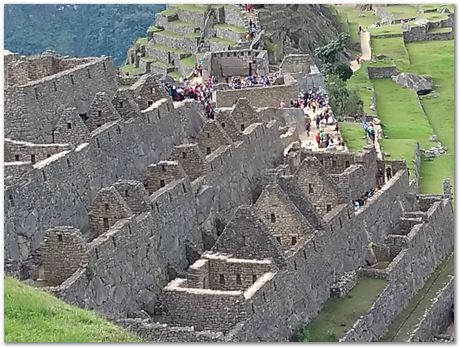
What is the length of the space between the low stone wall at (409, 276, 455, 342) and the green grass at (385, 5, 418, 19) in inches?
2682

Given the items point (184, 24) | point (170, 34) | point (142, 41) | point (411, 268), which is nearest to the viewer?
point (411, 268)

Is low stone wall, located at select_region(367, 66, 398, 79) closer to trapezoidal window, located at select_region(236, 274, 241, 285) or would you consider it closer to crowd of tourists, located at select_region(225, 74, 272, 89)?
crowd of tourists, located at select_region(225, 74, 272, 89)

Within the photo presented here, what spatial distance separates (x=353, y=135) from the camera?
169 feet

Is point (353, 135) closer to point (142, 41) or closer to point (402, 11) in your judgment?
point (142, 41)

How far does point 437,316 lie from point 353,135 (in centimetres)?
1503

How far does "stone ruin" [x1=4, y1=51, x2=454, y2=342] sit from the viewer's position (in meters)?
29.7

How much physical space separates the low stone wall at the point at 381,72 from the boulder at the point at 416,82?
0.62m

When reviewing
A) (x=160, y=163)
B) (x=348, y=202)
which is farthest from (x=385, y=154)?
(x=160, y=163)

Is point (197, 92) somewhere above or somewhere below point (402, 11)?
above

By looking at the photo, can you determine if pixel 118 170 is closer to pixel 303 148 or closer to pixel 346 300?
pixel 346 300

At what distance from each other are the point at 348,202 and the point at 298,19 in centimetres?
3949

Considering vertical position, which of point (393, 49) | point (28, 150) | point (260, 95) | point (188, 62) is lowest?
point (393, 49)

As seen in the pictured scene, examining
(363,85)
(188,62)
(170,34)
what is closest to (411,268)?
(188,62)

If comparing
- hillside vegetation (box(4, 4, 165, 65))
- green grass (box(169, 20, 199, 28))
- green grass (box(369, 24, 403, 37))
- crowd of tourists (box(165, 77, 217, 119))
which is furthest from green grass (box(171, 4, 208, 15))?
crowd of tourists (box(165, 77, 217, 119))
